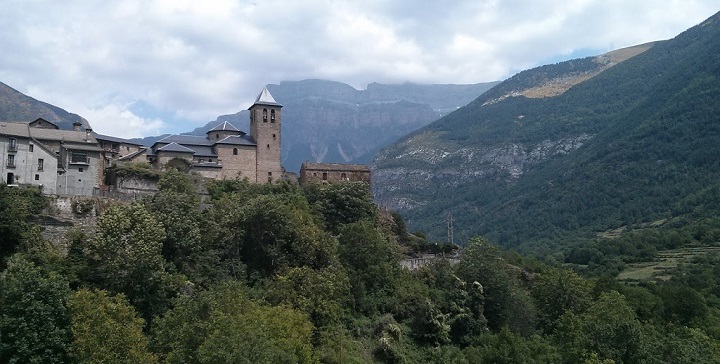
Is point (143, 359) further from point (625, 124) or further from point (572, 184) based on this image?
point (625, 124)

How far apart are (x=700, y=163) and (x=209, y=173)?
122107 mm

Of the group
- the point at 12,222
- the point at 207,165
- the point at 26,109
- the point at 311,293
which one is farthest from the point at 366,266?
the point at 26,109

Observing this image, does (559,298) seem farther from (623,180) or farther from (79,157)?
(623,180)

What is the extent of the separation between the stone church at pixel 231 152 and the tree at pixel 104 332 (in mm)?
29943

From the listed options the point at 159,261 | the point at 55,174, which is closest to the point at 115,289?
the point at 159,261

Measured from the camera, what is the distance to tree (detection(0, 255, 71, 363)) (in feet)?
107

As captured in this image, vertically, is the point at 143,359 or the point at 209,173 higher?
the point at 209,173

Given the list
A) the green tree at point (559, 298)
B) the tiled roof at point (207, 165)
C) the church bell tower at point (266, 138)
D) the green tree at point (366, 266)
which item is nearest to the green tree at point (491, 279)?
the green tree at point (559, 298)

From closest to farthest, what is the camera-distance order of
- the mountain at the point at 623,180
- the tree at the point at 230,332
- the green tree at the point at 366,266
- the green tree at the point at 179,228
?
the tree at the point at 230,332
the green tree at the point at 179,228
the green tree at the point at 366,266
the mountain at the point at 623,180

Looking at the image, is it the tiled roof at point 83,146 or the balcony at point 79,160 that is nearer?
the balcony at point 79,160

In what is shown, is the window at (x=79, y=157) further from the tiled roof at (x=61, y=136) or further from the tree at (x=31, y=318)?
the tree at (x=31, y=318)

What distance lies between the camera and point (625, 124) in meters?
183

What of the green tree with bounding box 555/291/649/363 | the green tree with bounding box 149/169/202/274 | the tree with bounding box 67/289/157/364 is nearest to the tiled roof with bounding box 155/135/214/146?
the green tree with bounding box 149/169/202/274

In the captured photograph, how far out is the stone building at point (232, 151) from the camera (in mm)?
65500
